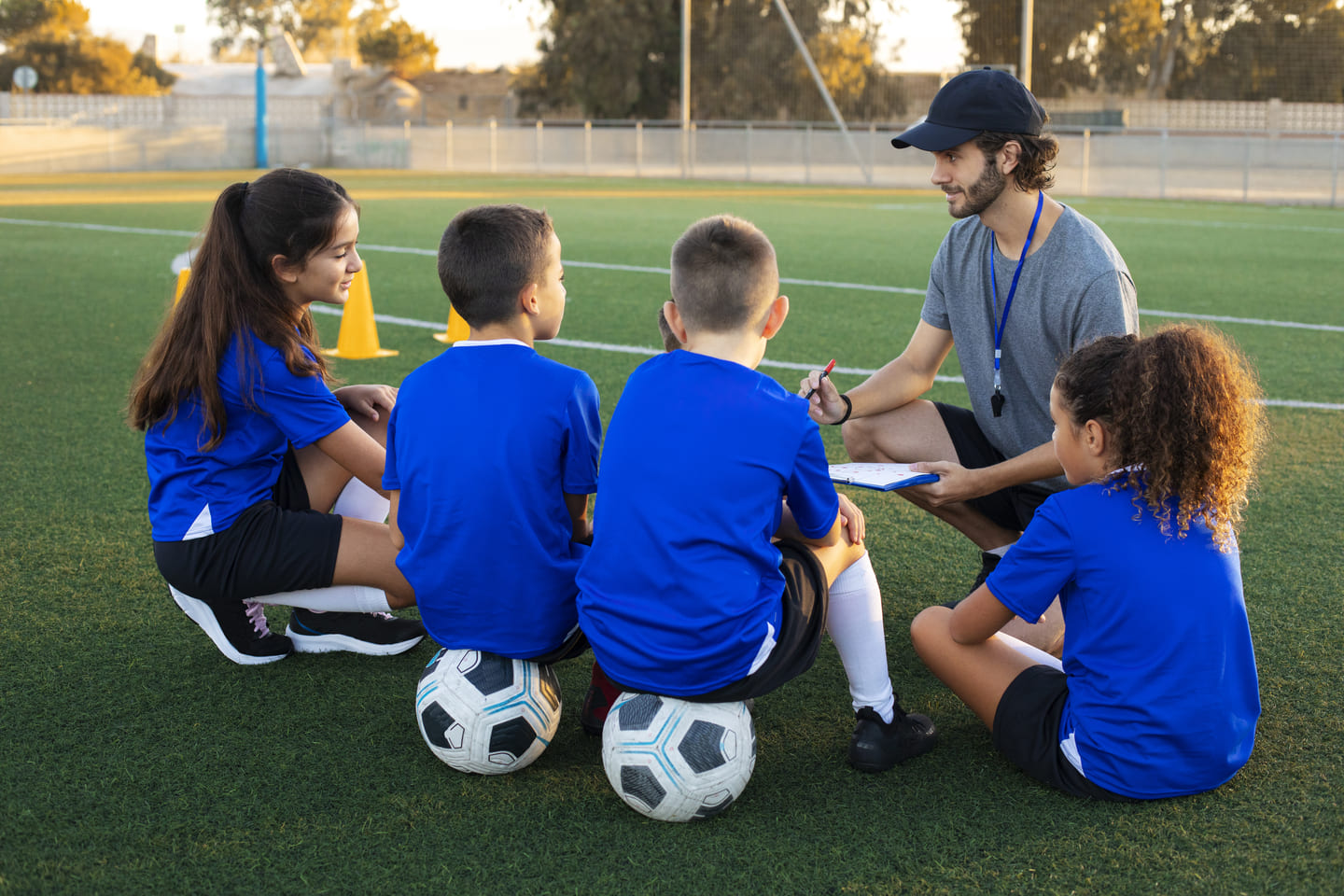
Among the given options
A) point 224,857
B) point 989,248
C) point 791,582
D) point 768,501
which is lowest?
point 224,857

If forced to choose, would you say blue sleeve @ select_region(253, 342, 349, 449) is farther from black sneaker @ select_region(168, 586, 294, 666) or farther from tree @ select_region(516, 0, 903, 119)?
tree @ select_region(516, 0, 903, 119)

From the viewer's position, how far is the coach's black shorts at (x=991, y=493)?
3.62 meters

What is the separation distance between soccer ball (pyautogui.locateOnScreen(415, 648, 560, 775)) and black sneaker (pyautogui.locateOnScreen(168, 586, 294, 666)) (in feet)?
2.60

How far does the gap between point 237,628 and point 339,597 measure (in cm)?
29

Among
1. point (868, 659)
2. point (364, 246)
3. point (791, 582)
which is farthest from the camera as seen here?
point (364, 246)

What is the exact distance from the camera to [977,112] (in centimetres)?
336

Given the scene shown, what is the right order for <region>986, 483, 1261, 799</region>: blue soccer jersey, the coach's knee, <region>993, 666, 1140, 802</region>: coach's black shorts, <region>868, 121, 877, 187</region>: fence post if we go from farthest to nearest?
<region>868, 121, 877, 187</region>: fence post → the coach's knee → <region>993, 666, 1140, 802</region>: coach's black shorts → <region>986, 483, 1261, 799</region>: blue soccer jersey

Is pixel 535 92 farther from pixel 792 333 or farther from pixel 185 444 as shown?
pixel 185 444

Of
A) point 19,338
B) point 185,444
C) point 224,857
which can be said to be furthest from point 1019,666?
point 19,338

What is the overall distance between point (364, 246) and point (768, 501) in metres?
11.7

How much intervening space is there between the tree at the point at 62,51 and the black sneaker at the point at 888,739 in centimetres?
6158

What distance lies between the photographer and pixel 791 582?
263cm

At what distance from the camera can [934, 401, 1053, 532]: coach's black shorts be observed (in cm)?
362

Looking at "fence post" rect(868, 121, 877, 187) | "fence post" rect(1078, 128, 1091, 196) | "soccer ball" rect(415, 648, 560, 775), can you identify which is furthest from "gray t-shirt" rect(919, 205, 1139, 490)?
"fence post" rect(868, 121, 877, 187)
